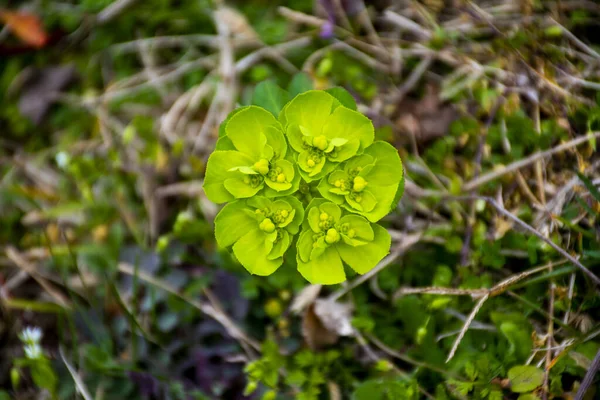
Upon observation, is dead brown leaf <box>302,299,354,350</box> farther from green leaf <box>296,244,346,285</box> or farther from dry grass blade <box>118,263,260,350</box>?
green leaf <box>296,244,346,285</box>

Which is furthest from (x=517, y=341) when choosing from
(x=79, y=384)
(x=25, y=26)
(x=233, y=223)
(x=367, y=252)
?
(x=25, y=26)

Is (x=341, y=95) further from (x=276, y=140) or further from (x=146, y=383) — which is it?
(x=146, y=383)

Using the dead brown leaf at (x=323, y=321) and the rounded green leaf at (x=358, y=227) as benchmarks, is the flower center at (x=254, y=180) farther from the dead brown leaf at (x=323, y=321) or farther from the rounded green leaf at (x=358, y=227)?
the dead brown leaf at (x=323, y=321)

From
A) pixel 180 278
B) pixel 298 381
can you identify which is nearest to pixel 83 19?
pixel 180 278

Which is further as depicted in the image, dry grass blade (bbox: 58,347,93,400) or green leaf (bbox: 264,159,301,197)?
dry grass blade (bbox: 58,347,93,400)

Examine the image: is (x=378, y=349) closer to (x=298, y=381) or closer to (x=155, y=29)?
(x=298, y=381)

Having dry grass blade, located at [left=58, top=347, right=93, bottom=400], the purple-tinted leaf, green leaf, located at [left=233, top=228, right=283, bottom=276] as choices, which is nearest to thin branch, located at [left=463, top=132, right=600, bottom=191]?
green leaf, located at [left=233, top=228, right=283, bottom=276]

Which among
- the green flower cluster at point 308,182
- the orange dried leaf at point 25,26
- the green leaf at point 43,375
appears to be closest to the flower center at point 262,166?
the green flower cluster at point 308,182
